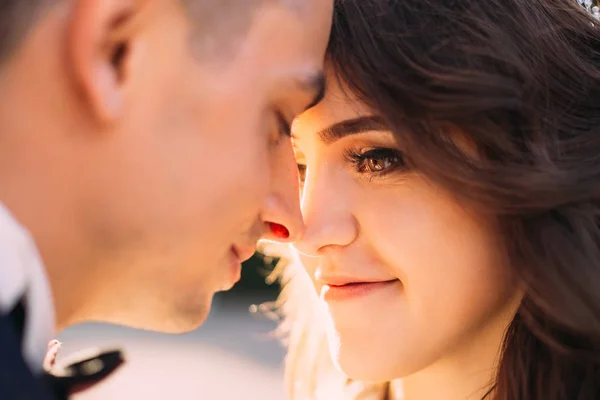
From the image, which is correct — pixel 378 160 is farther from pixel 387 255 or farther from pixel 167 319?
pixel 167 319

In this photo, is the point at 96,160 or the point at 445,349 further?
the point at 445,349

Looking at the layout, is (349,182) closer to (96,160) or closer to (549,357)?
(549,357)

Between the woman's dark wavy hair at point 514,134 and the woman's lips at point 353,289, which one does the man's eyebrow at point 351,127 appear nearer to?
the woman's dark wavy hair at point 514,134

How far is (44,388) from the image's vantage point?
81cm

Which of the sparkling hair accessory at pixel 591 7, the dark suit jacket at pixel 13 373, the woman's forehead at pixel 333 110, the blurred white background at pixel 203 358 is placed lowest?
the blurred white background at pixel 203 358

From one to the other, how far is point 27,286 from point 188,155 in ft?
1.01

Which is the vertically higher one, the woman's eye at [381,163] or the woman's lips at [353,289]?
the woman's eye at [381,163]

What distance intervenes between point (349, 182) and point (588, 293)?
1.60 ft

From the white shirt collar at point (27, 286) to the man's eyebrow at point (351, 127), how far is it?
0.75 meters

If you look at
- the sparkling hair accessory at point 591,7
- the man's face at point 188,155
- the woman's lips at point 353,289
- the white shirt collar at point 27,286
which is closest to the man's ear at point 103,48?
the man's face at point 188,155

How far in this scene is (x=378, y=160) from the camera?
1.48 m

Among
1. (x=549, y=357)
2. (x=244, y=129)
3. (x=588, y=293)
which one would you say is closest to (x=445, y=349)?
(x=549, y=357)

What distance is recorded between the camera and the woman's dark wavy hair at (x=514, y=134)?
1354mm

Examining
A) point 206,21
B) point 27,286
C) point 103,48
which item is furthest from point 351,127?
point 27,286
